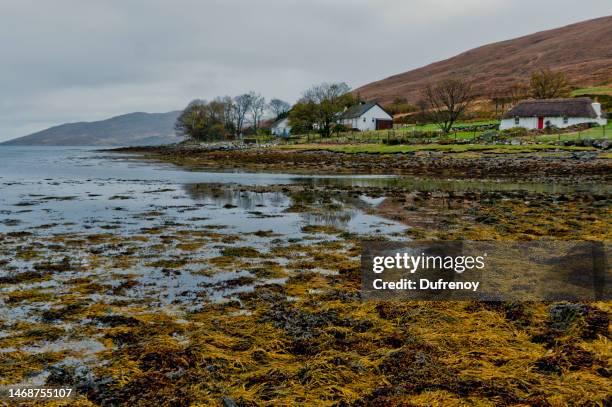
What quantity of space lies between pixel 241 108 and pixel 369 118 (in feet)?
174

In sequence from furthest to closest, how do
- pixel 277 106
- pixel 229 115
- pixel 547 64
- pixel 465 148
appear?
pixel 547 64, pixel 277 106, pixel 229 115, pixel 465 148

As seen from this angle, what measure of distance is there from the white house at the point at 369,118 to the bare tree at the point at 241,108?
4469 cm

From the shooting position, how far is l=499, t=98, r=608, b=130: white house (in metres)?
66.2

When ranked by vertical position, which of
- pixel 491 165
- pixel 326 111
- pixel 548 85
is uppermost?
pixel 548 85

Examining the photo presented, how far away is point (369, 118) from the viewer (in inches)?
4055

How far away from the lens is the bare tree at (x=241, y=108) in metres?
140

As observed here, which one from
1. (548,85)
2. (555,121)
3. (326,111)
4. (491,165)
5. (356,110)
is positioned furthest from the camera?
(356,110)

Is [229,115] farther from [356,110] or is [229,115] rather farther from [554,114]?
[554,114]

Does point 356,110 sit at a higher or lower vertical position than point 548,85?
lower

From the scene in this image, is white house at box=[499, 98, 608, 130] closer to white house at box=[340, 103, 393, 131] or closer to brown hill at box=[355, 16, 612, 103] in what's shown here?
white house at box=[340, 103, 393, 131]

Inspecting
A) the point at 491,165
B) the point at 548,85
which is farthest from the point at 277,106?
the point at 491,165

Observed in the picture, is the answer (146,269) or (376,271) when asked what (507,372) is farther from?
(146,269)

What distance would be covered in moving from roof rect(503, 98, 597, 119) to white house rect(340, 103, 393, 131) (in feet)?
116

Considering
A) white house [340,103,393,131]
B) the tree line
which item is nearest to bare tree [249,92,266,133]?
the tree line
